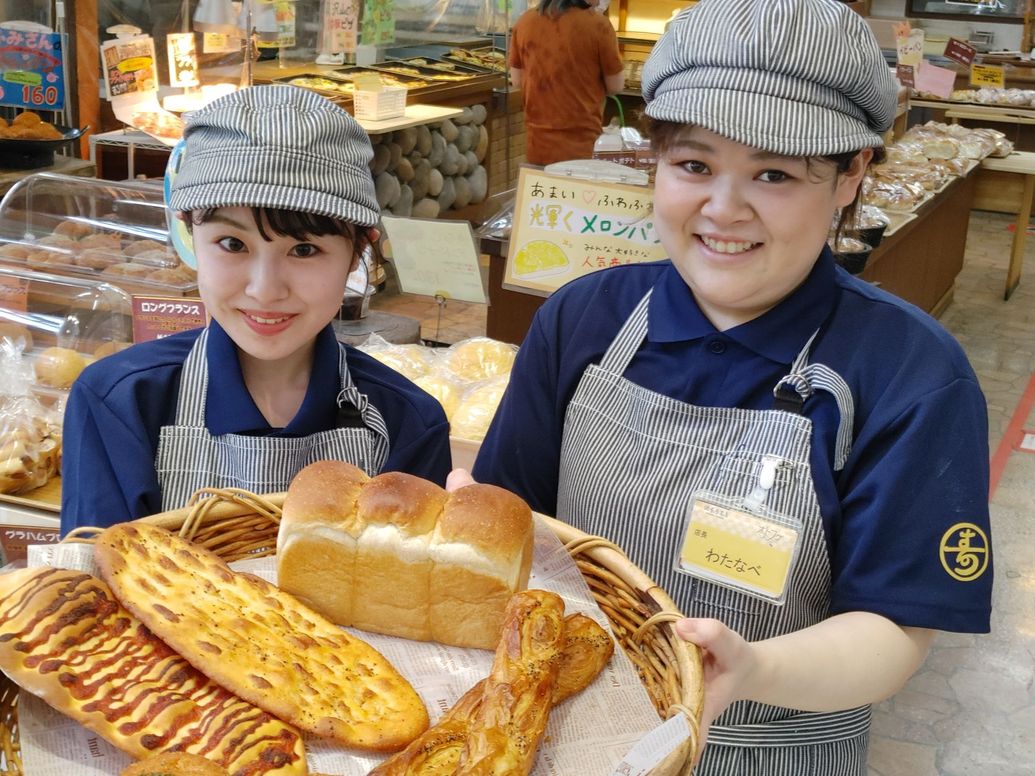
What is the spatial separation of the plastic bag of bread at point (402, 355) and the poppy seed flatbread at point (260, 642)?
1232 mm

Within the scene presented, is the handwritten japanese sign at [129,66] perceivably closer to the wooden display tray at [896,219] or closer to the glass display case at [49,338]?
the glass display case at [49,338]

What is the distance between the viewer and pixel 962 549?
1.28m

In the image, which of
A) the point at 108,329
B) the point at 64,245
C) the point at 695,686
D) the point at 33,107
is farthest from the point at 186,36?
the point at 695,686

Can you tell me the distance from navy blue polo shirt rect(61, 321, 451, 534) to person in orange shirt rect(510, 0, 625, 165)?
16.7 ft

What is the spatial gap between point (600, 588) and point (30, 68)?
4501 mm

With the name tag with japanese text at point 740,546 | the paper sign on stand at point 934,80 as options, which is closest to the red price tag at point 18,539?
the name tag with japanese text at point 740,546

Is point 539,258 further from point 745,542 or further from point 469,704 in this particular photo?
point 469,704

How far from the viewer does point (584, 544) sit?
1.35 metres

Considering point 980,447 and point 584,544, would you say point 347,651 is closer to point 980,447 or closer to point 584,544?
point 584,544

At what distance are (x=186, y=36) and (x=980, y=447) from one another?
3.77m

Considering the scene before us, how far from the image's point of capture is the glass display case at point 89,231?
280 centimetres

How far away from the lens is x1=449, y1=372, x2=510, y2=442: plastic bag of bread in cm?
228

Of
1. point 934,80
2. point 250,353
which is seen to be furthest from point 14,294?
point 934,80

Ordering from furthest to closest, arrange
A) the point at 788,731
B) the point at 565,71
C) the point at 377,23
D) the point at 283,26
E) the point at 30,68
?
the point at 377,23 → the point at 565,71 → the point at 283,26 → the point at 30,68 → the point at 788,731
